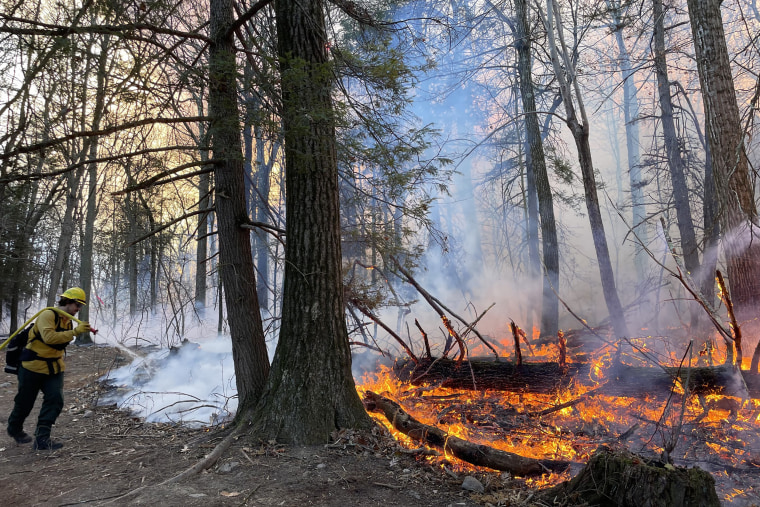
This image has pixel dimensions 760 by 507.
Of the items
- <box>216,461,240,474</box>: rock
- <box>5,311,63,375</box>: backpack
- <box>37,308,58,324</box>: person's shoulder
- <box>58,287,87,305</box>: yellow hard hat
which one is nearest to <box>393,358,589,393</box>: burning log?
<box>216,461,240,474</box>: rock

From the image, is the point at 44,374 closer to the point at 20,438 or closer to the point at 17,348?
the point at 17,348

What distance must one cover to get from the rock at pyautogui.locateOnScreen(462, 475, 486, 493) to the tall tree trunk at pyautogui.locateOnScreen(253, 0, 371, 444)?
4.46 feet

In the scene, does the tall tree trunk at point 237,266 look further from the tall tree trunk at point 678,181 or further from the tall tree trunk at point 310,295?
the tall tree trunk at point 678,181

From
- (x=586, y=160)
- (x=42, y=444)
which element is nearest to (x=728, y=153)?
(x=586, y=160)

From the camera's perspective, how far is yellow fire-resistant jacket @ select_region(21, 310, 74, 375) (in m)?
5.76

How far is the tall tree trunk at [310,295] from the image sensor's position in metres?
5.07

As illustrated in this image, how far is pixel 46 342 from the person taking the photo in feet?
18.8

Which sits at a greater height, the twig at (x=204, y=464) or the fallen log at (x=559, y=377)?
the fallen log at (x=559, y=377)

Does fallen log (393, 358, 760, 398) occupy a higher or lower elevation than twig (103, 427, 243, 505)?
higher

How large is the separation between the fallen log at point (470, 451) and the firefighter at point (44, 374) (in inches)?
152

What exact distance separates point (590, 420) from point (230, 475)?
4259 mm

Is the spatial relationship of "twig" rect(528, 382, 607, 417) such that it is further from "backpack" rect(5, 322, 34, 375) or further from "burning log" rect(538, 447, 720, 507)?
"backpack" rect(5, 322, 34, 375)

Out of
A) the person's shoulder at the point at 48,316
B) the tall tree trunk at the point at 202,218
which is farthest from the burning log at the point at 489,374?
the person's shoulder at the point at 48,316

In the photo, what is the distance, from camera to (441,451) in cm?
506
